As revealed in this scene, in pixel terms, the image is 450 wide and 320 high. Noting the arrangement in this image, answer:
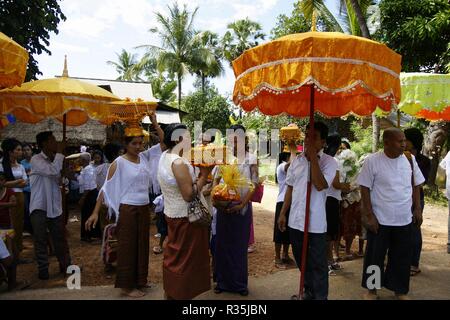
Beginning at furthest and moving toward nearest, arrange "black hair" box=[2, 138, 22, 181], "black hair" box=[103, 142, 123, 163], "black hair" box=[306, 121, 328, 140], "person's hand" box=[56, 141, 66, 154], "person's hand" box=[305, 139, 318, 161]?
"black hair" box=[103, 142, 123, 163] < "black hair" box=[2, 138, 22, 181] < "person's hand" box=[56, 141, 66, 154] < "black hair" box=[306, 121, 328, 140] < "person's hand" box=[305, 139, 318, 161]

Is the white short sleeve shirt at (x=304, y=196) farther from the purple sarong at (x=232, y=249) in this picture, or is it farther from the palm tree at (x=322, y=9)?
the palm tree at (x=322, y=9)

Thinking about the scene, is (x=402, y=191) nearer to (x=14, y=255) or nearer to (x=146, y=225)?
(x=146, y=225)

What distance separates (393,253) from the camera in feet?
13.5

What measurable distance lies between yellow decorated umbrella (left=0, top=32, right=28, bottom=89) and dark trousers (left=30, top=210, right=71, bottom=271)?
73.7 inches

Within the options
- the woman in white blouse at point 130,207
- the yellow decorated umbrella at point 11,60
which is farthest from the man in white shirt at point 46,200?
the yellow decorated umbrella at point 11,60

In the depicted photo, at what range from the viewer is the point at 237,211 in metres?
4.20

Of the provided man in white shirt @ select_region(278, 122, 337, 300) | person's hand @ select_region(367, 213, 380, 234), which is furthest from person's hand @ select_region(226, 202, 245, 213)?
person's hand @ select_region(367, 213, 380, 234)

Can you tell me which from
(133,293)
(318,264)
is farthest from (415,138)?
(133,293)

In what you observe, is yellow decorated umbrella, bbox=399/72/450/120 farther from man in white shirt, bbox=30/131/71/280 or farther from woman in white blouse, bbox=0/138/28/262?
woman in white blouse, bbox=0/138/28/262

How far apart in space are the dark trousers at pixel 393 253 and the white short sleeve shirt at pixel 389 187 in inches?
5.2

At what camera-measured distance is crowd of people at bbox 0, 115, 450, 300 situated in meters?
3.51

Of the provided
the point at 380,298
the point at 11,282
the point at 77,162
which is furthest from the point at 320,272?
the point at 77,162

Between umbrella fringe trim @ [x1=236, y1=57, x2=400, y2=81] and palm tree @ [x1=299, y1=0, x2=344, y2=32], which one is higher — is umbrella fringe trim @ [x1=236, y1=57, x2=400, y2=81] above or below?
below

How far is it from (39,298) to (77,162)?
5.20 meters
